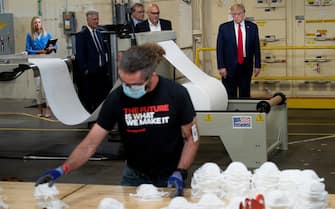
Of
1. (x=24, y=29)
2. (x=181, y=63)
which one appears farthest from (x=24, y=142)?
(x=24, y=29)

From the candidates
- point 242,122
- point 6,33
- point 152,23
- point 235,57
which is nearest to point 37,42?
point 6,33

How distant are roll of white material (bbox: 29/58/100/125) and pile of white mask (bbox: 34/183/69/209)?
14.4 feet

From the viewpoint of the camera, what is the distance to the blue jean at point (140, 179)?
13.9ft

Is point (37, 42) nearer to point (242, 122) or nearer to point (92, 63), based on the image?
point (92, 63)

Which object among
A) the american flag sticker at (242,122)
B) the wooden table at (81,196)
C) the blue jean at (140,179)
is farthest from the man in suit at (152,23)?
the wooden table at (81,196)

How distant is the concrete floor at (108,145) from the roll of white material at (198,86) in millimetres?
694

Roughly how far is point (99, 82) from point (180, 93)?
6112 millimetres

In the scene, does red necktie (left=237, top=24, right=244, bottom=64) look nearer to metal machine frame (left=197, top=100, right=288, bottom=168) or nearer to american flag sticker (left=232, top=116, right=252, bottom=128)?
metal machine frame (left=197, top=100, right=288, bottom=168)

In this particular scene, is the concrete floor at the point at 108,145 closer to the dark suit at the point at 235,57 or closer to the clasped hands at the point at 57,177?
the dark suit at the point at 235,57

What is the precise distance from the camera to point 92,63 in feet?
32.6

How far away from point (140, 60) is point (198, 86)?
428 cm

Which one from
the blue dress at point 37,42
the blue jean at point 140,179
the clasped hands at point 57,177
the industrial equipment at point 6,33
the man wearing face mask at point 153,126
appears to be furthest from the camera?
the industrial equipment at point 6,33

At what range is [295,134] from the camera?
31.8 feet

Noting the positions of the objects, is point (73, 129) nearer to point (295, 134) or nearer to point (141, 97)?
point (295, 134)
